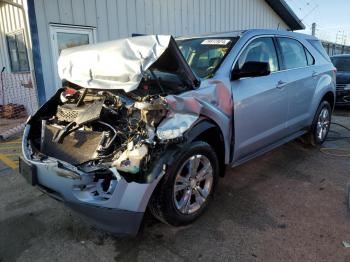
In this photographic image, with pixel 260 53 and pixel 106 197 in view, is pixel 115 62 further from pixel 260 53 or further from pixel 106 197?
pixel 260 53

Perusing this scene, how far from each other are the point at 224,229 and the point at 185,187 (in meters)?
0.55

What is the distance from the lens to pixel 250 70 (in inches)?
129

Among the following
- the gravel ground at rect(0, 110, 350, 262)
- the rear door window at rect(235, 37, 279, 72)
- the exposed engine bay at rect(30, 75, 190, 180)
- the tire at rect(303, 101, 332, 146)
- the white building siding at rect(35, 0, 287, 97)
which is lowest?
the gravel ground at rect(0, 110, 350, 262)

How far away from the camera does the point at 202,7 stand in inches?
391

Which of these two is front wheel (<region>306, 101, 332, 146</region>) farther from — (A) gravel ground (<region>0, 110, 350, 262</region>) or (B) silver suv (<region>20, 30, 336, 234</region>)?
(B) silver suv (<region>20, 30, 336, 234</region>)

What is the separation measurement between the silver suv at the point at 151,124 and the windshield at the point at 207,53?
0.02 m

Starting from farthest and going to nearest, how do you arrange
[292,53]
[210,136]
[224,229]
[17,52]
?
[17,52] < [292,53] < [210,136] < [224,229]

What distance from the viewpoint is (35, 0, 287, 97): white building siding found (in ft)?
22.4

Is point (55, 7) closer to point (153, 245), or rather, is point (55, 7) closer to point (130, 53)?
point (130, 53)

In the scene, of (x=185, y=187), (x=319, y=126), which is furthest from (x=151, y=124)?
(x=319, y=126)

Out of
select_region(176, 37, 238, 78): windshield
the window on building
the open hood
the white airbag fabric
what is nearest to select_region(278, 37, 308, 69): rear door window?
select_region(176, 37, 238, 78): windshield

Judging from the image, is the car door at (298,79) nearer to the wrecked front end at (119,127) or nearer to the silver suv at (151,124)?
the silver suv at (151,124)

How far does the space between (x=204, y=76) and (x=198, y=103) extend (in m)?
0.56

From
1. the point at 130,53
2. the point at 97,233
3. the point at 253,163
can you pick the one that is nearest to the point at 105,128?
the point at 130,53
